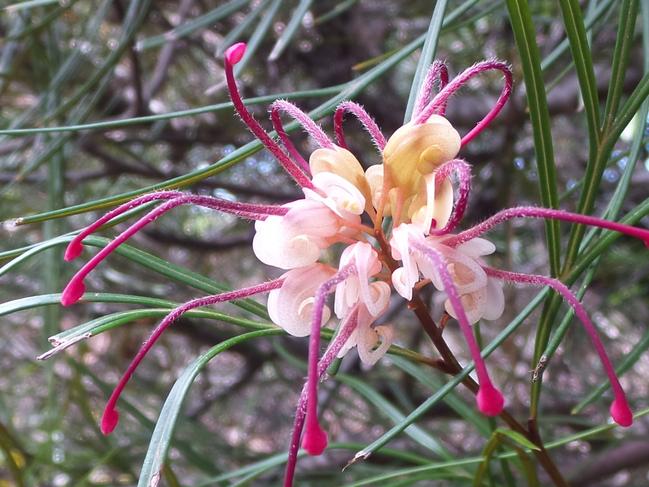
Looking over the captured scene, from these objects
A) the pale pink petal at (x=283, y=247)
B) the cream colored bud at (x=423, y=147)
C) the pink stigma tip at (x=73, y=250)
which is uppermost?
the pink stigma tip at (x=73, y=250)

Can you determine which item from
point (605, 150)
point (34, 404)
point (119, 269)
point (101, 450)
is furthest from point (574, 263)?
point (34, 404)

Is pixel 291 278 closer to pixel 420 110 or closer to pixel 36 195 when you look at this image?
pixel 420 110

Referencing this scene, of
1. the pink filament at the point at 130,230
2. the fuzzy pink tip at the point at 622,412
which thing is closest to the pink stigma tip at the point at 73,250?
the pink filament at the point at 130,230

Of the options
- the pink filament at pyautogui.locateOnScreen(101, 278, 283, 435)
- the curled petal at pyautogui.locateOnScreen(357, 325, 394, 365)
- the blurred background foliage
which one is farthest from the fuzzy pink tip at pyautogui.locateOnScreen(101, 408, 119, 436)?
the blurred background foliage

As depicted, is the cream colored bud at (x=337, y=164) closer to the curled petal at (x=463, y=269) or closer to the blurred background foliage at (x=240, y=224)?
the curled petal at (x=463, y=269)

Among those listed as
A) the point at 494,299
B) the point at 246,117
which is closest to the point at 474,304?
the point at 494,299

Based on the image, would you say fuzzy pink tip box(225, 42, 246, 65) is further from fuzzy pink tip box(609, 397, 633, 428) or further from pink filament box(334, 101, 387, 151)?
fuzzy pink tip box(609, 397, 633, 428)

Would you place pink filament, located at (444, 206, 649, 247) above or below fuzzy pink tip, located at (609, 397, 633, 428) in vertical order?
above
